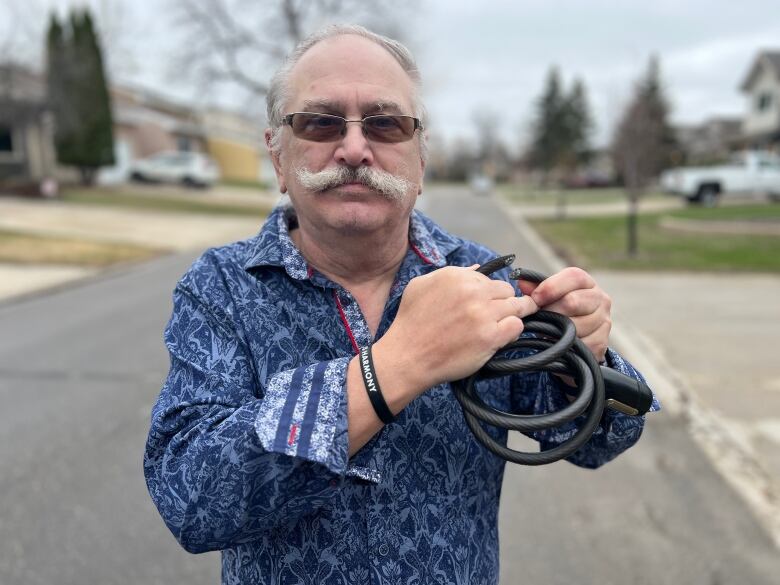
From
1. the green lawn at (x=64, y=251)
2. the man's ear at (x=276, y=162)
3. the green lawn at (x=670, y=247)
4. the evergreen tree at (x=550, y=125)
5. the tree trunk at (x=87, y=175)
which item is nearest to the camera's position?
the man's ear at (x=276, y=162)

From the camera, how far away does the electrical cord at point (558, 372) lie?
104cm

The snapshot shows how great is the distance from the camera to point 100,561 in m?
2.93

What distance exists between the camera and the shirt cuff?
3.17 feet

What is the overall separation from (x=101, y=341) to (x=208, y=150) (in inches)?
1776

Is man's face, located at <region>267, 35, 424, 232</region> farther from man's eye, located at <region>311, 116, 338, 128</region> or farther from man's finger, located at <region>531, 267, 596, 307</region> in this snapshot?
man's finger, located at <region>531, 267, 596, 307</region>

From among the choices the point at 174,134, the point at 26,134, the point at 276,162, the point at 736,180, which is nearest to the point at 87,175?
the point at 26,134

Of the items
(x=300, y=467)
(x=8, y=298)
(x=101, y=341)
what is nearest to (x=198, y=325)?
(x=300, y=467)

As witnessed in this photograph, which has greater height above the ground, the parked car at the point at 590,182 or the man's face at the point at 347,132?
the man's face at the point at 347,132

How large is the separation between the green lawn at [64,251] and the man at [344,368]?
11.9 meters

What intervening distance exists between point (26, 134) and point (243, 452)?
1208 inches

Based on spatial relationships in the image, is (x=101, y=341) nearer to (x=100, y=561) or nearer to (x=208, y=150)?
(x=100, y=561)

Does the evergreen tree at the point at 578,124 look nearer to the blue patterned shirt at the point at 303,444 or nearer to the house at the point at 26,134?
the house at the point at 26,134

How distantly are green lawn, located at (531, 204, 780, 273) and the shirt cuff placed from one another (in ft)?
34.2

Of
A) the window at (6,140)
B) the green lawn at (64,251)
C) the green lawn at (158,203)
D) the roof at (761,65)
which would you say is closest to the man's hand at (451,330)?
the green lawn at (64,251)
